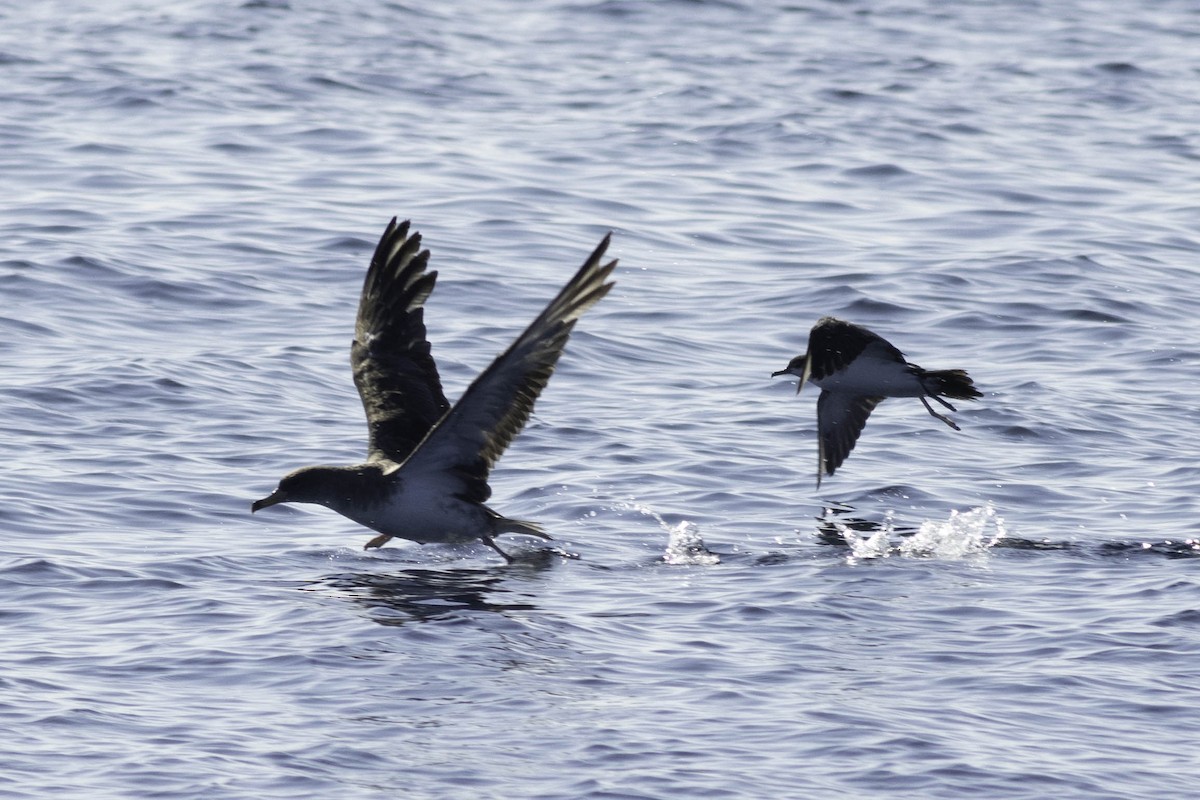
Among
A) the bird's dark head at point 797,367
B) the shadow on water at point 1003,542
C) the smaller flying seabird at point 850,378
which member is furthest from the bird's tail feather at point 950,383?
the shadow on water at point 1003,542

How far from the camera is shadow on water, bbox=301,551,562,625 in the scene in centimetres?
860

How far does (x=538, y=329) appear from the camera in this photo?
818 centimetres

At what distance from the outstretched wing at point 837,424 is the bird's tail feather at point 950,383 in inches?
27.0

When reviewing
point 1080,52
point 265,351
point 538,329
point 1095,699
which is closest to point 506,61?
point 1080,52

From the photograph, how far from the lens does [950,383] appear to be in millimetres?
11031

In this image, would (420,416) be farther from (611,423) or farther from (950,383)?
(950,383)

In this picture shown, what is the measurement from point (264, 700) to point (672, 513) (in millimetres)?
3705

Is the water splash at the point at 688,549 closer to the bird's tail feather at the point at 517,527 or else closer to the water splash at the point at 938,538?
the water splash at the point at 938,538

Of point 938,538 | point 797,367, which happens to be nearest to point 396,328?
point 797,367

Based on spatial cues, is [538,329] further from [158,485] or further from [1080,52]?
[1080,52]

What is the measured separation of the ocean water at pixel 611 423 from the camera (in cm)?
715

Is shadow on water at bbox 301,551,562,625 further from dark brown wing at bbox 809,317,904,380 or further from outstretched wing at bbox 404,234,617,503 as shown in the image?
dark brown wing at bbox 809,317,904,380

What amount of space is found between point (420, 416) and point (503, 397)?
152 cm

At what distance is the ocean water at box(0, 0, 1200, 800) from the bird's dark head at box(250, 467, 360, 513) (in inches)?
17.6
